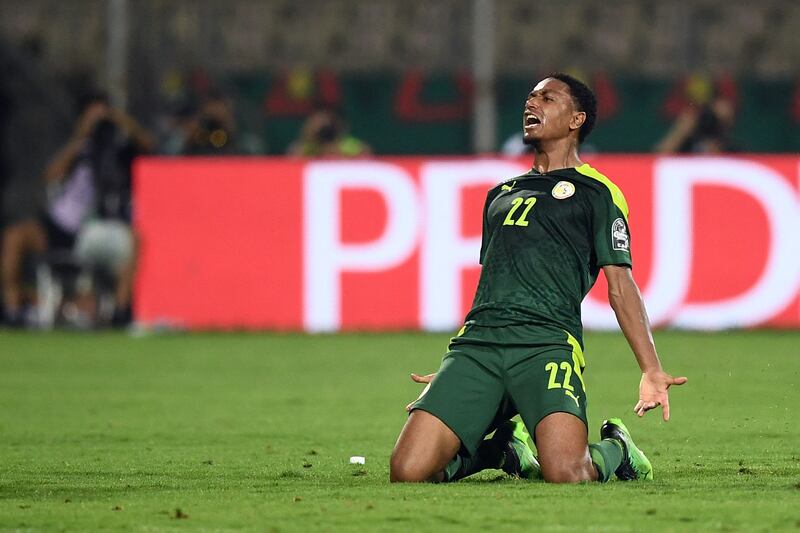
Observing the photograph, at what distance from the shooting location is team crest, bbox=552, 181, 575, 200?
6.50 metres

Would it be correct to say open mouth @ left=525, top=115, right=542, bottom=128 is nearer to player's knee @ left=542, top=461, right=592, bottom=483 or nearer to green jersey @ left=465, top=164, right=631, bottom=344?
green jersey @ left=465, top=164, right=631, bottom=344

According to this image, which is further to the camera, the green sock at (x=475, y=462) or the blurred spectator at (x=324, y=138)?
the blurred spectator at (x=324, y=138)

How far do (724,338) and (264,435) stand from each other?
643 cm

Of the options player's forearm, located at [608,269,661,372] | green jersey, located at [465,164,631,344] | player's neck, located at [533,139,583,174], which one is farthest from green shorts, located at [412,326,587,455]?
player's neck, located at [533,139,583,174]

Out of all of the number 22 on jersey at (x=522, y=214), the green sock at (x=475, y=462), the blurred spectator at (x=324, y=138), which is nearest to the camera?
the green sock at (x=475, y=462)

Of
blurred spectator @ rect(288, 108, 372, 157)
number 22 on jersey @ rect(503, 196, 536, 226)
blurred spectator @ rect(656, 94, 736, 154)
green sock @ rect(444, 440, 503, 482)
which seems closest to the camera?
green sock @ rect(444, 440, 503, 482)

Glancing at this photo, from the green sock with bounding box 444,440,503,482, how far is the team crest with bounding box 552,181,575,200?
101 centimetres

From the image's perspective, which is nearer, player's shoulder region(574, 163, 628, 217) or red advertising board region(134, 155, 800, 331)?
player's shoulder region(574, 163, 628, 217)

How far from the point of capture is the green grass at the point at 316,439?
5.32 m

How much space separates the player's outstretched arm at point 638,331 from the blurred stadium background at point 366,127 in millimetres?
8000

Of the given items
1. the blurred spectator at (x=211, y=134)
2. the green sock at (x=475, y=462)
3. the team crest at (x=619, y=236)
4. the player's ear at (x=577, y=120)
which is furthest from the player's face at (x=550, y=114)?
the blurred spectator at (x=211, y=134)

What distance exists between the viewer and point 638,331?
619 cm

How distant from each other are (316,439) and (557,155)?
2.13 meters

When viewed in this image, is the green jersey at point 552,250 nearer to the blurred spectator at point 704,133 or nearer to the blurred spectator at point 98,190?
the blurred spectator at point 704,133
